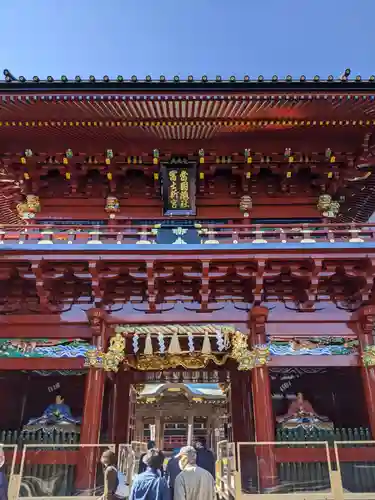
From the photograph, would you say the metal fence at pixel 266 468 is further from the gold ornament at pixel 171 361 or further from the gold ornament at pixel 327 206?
the gold ornament at pixel 327 206

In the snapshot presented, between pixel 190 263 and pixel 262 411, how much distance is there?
3694mm

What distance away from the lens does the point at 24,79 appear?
9742 millimetres

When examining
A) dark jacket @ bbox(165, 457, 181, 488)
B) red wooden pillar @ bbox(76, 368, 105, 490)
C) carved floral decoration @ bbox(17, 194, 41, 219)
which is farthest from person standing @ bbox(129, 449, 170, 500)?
carved floral decoration @ bbox(17, 194, 41, 219)

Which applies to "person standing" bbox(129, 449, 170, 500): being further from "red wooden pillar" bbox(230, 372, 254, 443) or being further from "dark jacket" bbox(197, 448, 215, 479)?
"red wooden pillar" bbox(230, 372, 254, 443)

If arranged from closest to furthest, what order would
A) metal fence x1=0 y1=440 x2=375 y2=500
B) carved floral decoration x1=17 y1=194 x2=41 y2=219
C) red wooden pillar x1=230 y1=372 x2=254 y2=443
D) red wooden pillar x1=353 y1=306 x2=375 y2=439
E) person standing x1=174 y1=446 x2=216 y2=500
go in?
person standing x1=174 y1=446 x2=216 y2=500 < metal fence x1=0 y1=440 x2=375 y2=500 < red wooden pillar x1=353 y1=306 x2=375 y2=439 < red wooden pillar x1=230 y1=372 x2=254 y2=443 < carved floral decoration x1=17 y1=194 x2=41 y2=219

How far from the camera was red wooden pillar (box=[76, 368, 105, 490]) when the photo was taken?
8230 mm

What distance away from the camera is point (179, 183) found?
11.1 metres

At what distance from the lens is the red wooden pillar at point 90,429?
8230 millimetres

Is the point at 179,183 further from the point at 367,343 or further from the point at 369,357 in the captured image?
the point at 369,357

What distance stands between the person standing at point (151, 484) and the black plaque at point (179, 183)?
7.08 meters

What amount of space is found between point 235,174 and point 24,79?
602 centimetres

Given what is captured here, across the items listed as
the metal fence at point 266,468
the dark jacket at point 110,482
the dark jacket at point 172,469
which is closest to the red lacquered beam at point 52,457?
the metal fence at point 266,468

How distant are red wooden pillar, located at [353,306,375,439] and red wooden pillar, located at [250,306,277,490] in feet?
7.26

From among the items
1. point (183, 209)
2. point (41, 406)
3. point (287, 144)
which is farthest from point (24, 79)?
point (41, 406)
